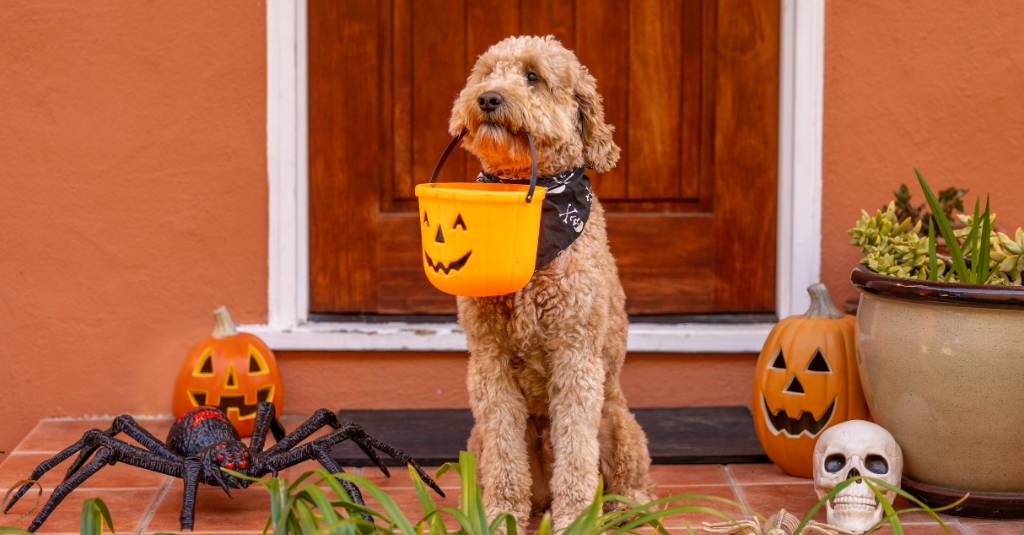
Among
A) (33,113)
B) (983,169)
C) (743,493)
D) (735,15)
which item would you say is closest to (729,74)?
(735,15)

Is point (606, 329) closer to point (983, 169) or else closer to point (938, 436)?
point (938, 436)

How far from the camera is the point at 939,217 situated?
11.3 ft

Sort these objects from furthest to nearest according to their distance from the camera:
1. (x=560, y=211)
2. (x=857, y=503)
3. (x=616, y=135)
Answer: (x=616, y=135) < (x=857, y=503) < (x=560, y=211)

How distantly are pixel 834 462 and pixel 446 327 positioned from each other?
1715 mm

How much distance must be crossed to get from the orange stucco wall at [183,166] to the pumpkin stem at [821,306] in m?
0.58

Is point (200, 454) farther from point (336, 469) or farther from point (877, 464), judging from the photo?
point (877, 464)

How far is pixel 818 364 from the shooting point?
3904 millimetres

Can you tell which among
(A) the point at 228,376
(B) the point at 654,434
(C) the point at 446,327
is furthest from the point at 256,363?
(B) the point at 654,434

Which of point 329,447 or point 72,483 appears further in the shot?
point 329,447

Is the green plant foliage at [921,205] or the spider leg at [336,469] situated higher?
the green plant foliage at [921,205]

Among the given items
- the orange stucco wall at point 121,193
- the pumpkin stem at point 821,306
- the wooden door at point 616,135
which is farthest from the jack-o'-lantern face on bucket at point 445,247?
the orange stucco wall at point 121,193

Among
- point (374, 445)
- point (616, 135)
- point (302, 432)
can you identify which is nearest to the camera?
point (302, 432)

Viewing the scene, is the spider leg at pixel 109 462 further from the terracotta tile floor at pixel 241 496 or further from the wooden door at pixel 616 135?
the wooden door at pixel 616 135

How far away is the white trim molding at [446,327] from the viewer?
450 centimetres
